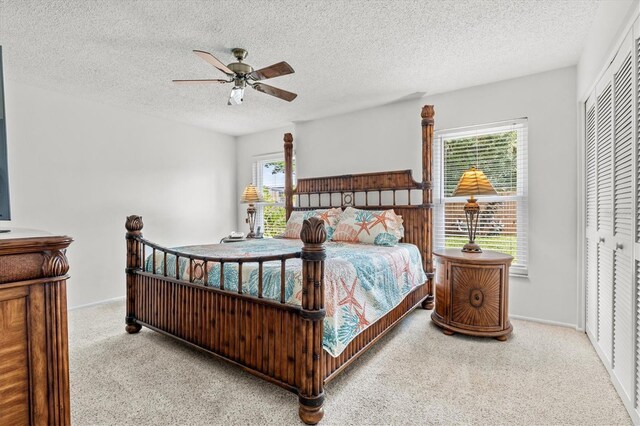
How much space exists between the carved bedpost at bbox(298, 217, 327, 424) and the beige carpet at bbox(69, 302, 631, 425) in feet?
0.49

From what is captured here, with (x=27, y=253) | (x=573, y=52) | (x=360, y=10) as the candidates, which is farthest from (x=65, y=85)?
(x=573, y=52)

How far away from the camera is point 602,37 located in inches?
84.2

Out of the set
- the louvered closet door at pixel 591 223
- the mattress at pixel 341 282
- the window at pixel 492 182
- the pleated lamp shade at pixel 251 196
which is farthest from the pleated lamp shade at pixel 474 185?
the pleated lamp shade at pixel 251 196

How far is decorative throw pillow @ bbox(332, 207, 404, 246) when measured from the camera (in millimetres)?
3279

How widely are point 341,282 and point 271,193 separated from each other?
366 cm

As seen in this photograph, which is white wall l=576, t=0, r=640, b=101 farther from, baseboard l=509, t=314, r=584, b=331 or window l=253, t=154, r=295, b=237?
window l=253, t=154, r=295, b=237

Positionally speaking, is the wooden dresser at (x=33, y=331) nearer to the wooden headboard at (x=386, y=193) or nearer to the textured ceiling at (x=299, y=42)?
the textured ceiling at (x=299, y=42)

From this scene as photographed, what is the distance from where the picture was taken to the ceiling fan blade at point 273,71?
2.23 metres

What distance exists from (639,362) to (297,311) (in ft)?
5.85

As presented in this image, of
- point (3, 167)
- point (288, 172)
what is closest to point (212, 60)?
point (3, 167)

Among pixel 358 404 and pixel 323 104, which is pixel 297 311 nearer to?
pixel 358 404

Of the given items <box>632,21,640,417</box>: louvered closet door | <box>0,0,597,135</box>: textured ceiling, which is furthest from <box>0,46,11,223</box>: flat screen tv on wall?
<box>632,21,640,417</box>: louvered closet door

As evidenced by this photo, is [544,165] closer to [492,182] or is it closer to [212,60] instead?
[492,182]

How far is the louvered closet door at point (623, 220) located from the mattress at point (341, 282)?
1.39 m
